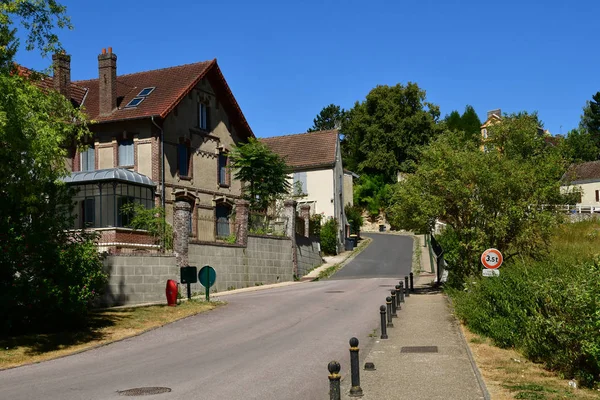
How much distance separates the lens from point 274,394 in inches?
399

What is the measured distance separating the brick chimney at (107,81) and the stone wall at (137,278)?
13.4 meters

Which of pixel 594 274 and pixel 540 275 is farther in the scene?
pixel 540 275

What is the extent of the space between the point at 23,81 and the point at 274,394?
974 cm

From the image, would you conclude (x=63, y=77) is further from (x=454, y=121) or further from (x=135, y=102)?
(x=454, y=121)

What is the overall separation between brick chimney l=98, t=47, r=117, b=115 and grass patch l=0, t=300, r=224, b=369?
16.1 meters

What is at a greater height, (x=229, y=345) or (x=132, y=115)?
(x=132, y=115)

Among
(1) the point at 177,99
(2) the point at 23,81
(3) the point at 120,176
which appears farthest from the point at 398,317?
(1) the point at 177,99

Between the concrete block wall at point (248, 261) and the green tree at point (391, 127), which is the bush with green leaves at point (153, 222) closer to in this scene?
the concrete block wall at point (248, 261)

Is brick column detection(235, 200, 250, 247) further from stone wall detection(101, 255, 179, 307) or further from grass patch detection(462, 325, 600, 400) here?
grass patch detection(462, 325, 600, 400)

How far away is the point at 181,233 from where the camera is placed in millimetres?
25766

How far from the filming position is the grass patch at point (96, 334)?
1460 centimetres

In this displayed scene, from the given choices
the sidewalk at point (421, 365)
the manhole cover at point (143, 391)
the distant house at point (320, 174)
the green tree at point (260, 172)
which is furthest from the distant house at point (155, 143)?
the manhole cover at point (143, 391)

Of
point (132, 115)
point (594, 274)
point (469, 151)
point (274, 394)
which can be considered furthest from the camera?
point (132, 115)

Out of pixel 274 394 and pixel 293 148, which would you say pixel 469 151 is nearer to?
pixel 274 394
